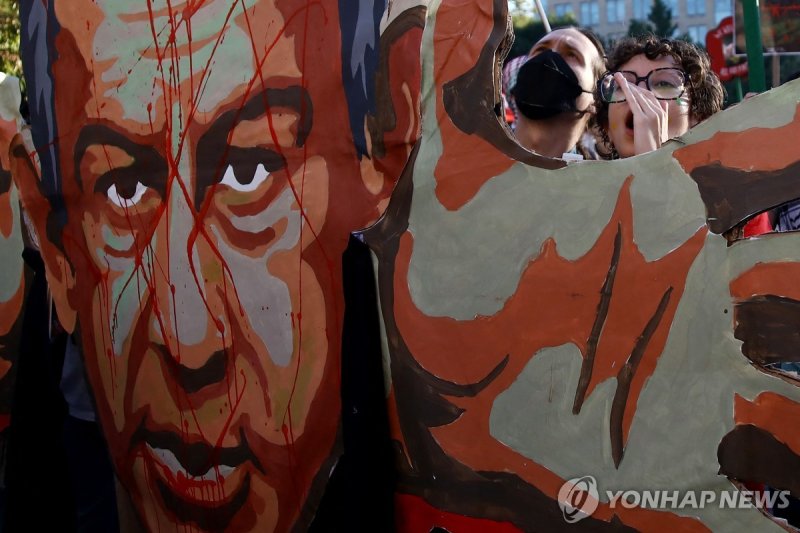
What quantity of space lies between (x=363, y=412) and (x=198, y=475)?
664 millimetres

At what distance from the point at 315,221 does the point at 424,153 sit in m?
0.33

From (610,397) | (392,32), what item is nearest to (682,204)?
(610,397)

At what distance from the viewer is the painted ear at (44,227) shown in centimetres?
279

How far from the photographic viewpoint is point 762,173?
158cm

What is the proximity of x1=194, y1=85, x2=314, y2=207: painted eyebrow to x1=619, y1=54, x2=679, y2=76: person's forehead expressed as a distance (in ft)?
2.38

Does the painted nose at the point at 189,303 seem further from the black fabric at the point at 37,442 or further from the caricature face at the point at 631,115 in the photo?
the caricature face at the point at 631,115

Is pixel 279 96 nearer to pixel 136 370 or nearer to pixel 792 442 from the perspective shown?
pixel 136 370

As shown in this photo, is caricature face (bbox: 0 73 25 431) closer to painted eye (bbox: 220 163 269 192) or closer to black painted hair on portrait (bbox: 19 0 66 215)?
black painted hair on portrait (bbox: 19 0 66 215)

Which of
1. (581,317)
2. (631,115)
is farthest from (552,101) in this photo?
(581,317)

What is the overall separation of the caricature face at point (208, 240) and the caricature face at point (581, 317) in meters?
0.23

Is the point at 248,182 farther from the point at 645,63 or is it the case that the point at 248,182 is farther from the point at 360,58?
the point at 645,63

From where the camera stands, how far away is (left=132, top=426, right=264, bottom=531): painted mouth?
2.38 meters

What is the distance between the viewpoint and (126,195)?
8.55 feet

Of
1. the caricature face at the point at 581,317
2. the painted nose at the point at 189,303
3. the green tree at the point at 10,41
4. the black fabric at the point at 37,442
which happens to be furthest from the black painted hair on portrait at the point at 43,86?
the green tree at the point at 10,41
